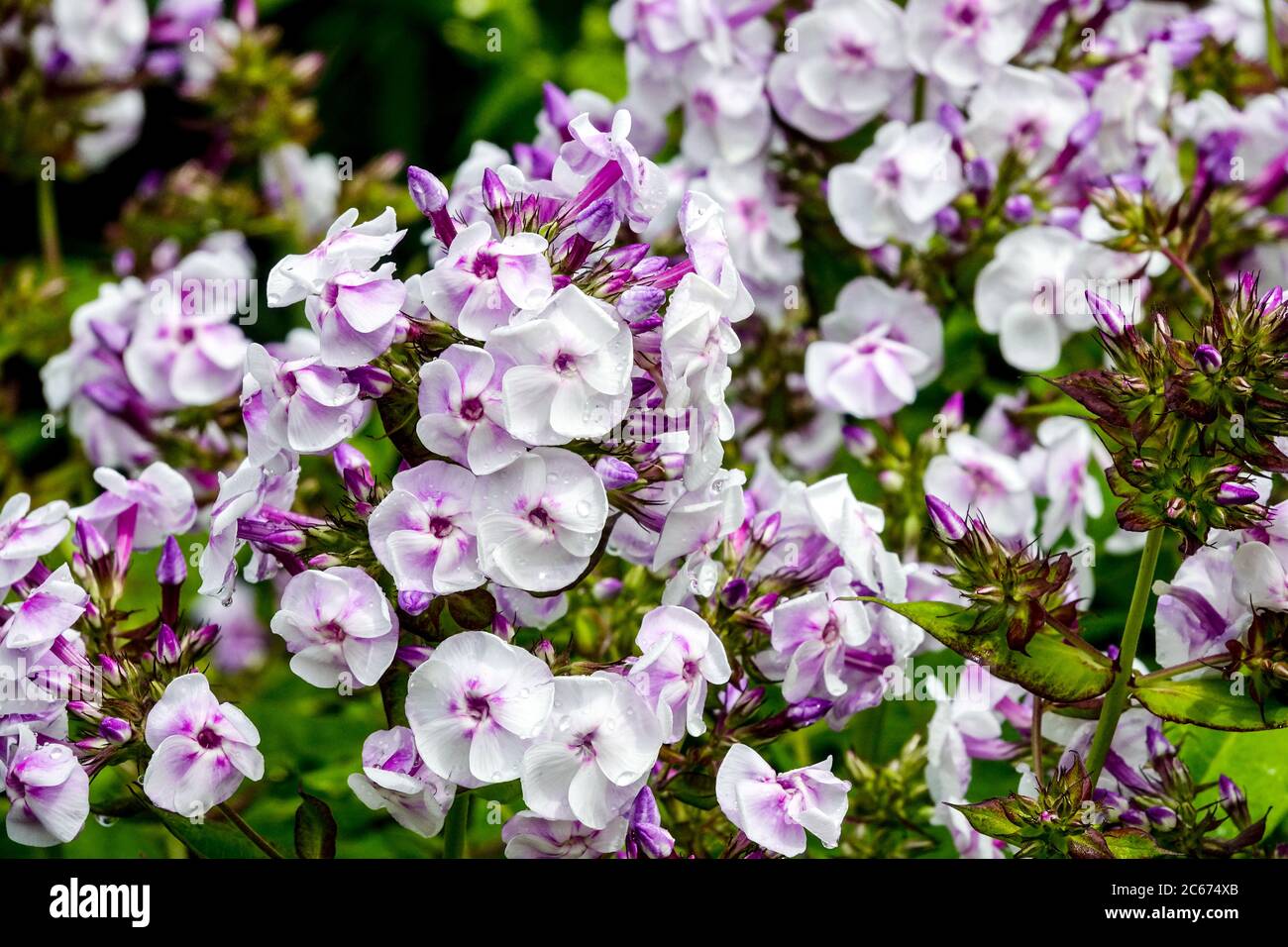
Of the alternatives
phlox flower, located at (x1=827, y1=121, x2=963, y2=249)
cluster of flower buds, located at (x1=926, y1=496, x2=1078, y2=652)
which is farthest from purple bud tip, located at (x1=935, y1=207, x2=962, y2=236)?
cluster of flower buds, located at (x1=926, y1=496, x2=1078, y2=652)

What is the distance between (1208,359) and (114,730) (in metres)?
0.85

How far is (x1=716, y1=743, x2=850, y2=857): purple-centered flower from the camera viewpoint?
3.61ft

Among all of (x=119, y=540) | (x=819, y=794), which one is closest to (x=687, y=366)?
(x=819, y=794)

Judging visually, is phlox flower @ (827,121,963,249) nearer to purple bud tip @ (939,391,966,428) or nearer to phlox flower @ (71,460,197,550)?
purple bud tip @ (939,391,966,428)

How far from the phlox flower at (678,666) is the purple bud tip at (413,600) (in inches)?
6.2

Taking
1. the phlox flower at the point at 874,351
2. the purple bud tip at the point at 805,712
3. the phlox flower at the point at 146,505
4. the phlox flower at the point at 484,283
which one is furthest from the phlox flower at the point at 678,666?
the phlox flower at the point at 874,351

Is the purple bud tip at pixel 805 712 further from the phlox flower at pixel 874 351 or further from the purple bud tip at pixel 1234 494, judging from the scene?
the phlox flower at pixel 874 351

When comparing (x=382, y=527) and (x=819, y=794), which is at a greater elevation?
(x=382, y=527)

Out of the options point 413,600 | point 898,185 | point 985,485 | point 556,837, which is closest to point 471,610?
point 413,600

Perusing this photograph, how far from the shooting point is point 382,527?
3.43ft

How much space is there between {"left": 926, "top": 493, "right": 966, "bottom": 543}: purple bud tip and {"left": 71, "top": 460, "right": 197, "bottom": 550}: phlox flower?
25.9 inches

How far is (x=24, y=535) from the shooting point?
4.02 ft

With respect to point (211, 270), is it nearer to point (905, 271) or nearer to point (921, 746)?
point (905, 271)
